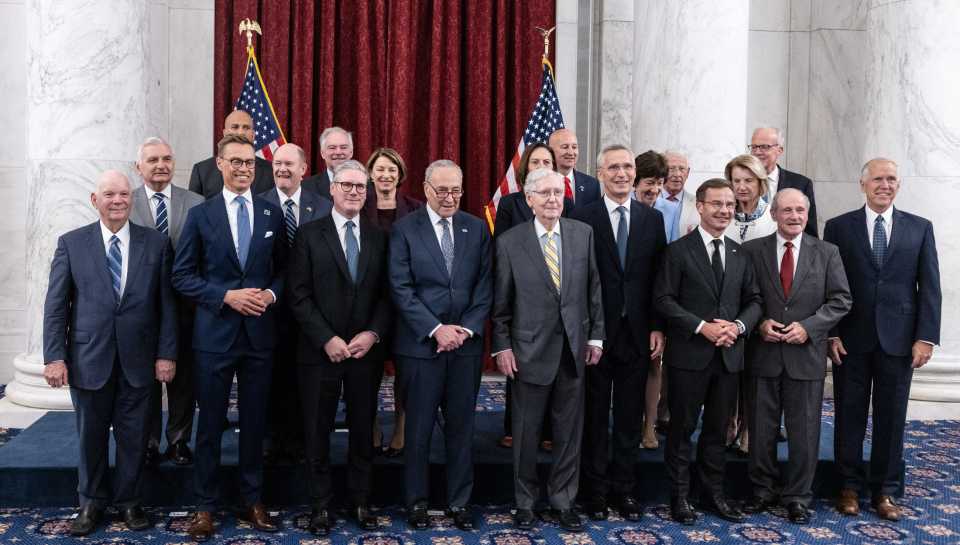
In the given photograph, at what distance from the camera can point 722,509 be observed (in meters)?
4.22

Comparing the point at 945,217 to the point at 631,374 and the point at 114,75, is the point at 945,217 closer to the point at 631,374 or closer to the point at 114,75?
the point at 631,374

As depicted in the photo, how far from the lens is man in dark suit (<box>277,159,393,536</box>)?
3945 mm

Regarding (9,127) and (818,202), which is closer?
(9,127)

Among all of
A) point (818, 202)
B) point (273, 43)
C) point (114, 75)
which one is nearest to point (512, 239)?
point (114, 75)

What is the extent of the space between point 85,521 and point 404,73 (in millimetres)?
4760

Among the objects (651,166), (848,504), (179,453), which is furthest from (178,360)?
(848,504)

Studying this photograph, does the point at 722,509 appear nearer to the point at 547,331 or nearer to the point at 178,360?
the point at 547,331

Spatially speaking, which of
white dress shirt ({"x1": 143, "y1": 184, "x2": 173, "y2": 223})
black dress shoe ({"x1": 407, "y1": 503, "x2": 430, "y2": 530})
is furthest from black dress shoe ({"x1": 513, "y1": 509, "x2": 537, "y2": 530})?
white dress shirt ({"x1": 143, "y1": 184, "x2": 173, "y2": 223})

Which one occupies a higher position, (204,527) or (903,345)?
(903,345)

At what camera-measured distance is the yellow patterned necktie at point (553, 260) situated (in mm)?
4027

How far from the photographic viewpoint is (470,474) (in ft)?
13.5

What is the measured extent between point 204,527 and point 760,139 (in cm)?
394

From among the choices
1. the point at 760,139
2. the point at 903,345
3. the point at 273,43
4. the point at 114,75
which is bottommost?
the point at 903,345

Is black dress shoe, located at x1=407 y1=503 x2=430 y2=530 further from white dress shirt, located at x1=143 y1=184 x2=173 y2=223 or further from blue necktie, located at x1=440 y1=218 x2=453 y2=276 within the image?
white dress shirt, located at x1=143 y1=184 x2=173 y2=223
